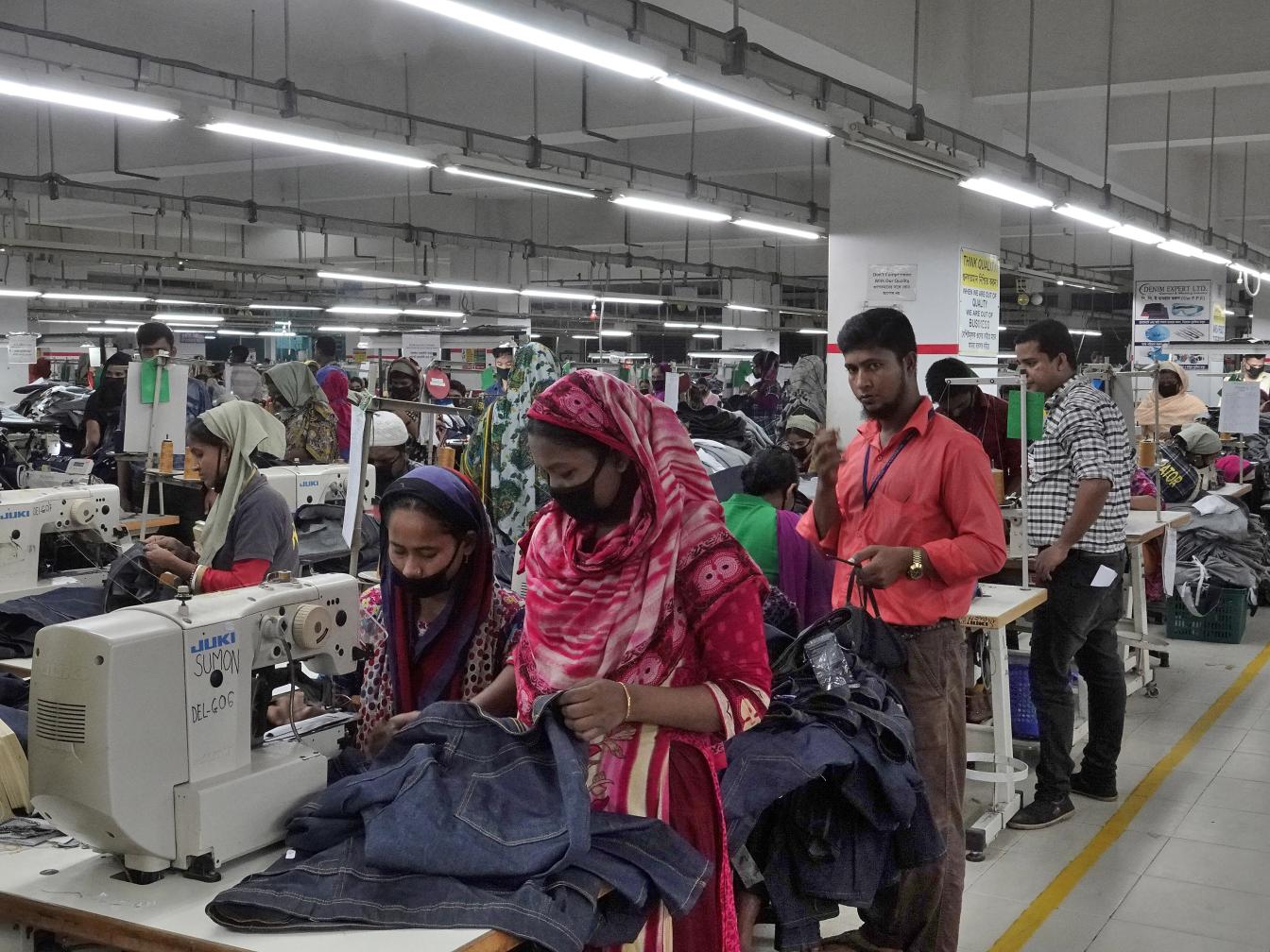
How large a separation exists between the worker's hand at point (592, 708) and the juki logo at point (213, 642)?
54 cm

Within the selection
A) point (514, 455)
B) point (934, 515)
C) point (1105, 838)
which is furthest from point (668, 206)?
point (934, 515)

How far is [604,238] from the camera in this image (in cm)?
1706

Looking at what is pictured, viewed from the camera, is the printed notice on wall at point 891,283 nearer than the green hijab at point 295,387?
No

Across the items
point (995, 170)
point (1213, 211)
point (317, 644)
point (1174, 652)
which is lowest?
point (1174, 652)

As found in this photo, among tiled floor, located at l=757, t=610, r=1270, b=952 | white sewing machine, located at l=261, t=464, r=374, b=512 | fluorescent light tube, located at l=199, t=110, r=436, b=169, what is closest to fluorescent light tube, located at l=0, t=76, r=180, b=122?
fluorescent light tube, located at l=199, t=110, r=436, b=169

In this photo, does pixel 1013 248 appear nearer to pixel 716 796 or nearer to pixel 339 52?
pixel 339 52

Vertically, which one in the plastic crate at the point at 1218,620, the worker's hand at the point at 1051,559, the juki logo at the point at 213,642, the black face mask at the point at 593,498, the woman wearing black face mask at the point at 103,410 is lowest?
the plastic crate at the point at 1218,620

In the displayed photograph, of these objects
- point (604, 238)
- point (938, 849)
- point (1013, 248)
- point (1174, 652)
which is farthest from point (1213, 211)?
point (938, 849)

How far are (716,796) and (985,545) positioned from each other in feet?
3.89

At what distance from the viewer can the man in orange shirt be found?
2.73m

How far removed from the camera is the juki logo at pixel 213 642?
70.0 inches

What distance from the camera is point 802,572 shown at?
378cm

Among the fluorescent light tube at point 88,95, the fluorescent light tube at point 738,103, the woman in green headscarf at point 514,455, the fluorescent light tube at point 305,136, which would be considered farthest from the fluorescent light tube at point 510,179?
the woman in green headscarf at point 514,455

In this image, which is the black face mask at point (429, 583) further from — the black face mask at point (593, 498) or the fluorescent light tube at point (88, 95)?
the fluorescent light tube at point (88, 95)
